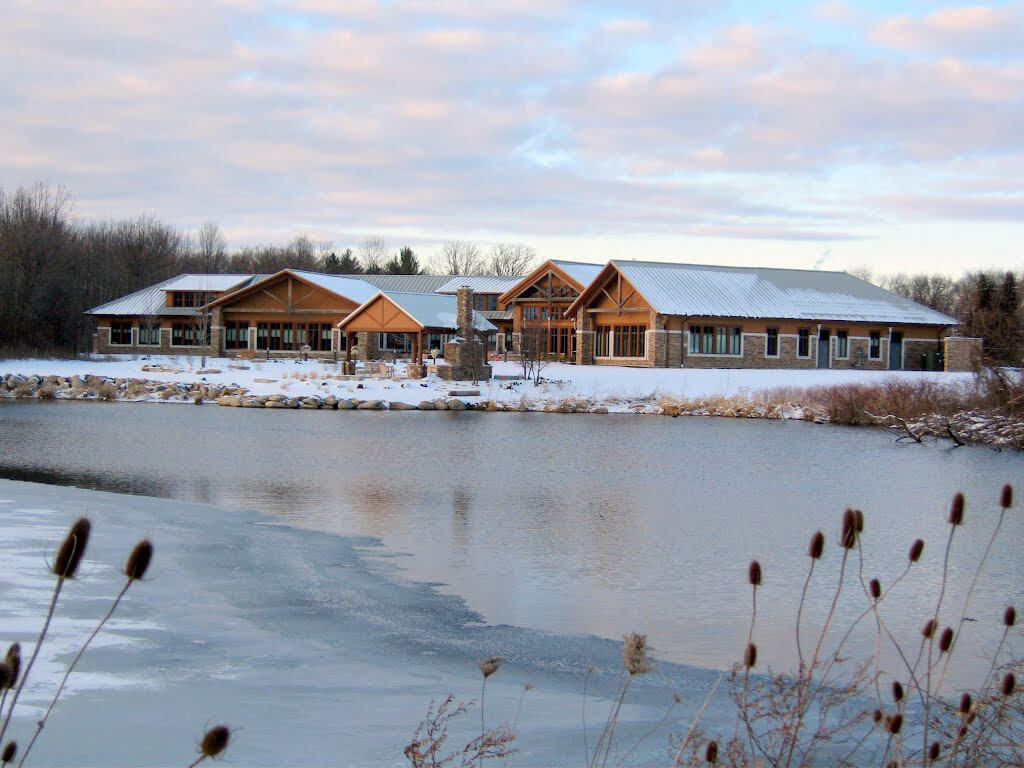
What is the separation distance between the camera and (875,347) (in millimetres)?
57875

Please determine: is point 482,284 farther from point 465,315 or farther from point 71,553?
point 71,553

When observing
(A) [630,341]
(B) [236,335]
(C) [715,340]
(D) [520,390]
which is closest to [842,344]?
(C) [715,340]

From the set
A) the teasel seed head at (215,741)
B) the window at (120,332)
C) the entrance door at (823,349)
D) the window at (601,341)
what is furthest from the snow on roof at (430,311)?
the teasel seed head at (215,741)

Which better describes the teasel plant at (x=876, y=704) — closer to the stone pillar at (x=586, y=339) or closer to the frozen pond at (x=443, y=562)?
the frozen pond at (x=443, y=562)

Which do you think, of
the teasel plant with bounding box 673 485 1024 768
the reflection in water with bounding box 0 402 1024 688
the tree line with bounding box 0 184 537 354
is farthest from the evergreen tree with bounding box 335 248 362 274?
the teasel plant with bounding box 673 485 1024 768

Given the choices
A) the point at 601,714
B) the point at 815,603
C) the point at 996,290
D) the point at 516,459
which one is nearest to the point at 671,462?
the point at 516,459

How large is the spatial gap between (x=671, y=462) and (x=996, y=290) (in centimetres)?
4357

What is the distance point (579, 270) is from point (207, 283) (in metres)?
23.4

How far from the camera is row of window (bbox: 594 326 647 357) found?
54.8 m

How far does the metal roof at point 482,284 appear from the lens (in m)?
74.2

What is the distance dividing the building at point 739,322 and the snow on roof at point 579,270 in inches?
110

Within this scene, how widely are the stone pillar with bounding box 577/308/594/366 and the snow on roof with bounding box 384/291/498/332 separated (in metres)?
8.09

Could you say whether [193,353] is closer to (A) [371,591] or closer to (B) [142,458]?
(B) [142,458]

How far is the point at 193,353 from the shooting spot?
6569 cm
